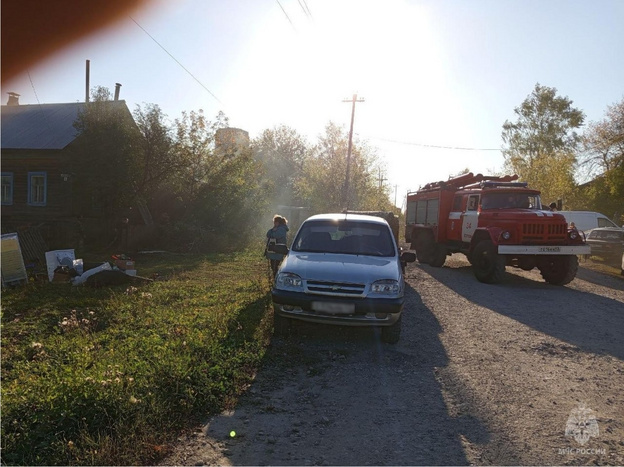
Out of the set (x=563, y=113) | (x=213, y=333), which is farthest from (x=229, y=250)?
(x=563, y=113)

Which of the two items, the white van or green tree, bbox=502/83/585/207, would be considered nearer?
the white van

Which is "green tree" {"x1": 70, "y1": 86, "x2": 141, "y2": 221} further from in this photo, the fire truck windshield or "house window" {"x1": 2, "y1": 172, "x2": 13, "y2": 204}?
the fire truck windshield

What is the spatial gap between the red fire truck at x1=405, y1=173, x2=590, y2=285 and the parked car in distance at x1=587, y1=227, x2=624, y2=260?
244 inches

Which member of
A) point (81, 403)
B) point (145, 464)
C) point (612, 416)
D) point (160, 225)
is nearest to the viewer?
point (145, 464)

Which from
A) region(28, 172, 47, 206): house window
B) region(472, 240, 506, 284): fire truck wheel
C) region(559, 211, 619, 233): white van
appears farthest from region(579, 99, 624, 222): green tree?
region(28, 172, 47, 206): house window

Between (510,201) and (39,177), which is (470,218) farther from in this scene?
(39,177)

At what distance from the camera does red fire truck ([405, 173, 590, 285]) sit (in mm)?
11766

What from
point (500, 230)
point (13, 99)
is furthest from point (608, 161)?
point (13, 99)

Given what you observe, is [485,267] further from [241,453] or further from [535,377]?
[241,453]

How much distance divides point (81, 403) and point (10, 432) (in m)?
0.48

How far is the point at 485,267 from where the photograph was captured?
40.4ft

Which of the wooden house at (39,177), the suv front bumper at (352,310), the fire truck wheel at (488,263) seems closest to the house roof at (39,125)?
the wooden house at (39,177)

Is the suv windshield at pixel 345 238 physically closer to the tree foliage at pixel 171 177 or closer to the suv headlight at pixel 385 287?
the suv headlight at pixel 385 287

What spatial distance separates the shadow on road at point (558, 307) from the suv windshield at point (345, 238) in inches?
115
